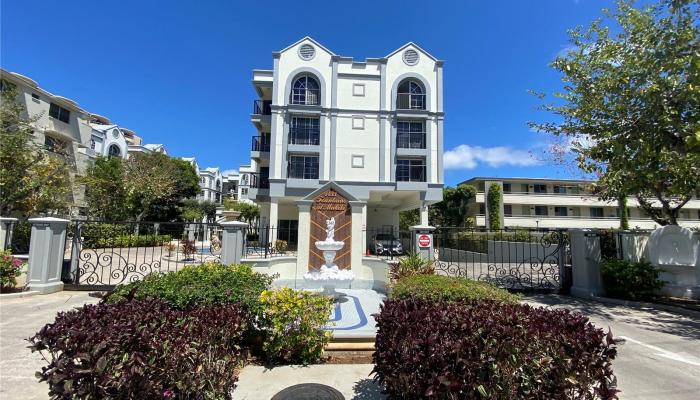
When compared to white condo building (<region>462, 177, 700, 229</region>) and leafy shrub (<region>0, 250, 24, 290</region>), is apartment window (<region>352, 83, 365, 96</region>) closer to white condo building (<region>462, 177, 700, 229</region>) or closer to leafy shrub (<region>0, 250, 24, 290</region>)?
leafy shrub (<region>0, 250, 24, 290</region>)

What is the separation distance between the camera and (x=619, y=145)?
800 cm

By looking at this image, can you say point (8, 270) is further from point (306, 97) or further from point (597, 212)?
point (597, 212)

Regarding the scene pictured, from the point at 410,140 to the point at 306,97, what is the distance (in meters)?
8.60

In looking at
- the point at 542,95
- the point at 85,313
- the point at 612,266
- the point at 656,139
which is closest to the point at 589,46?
the point at 542,95

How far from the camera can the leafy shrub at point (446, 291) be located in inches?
159

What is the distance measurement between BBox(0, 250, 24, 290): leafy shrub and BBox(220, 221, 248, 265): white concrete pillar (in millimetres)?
4779

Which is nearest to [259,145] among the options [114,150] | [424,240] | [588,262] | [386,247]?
[386,247]

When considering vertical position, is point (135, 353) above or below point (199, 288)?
below

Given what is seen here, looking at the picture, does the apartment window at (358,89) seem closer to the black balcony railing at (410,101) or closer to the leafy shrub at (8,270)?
the black balcony railing at (410,101)

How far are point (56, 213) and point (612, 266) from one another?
28938 mm

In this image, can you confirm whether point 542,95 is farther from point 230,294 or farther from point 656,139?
point 230,294

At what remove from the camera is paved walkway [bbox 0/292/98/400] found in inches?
136

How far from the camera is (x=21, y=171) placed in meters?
15.9

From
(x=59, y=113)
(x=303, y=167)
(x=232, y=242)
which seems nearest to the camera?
(x=232, y=242)
